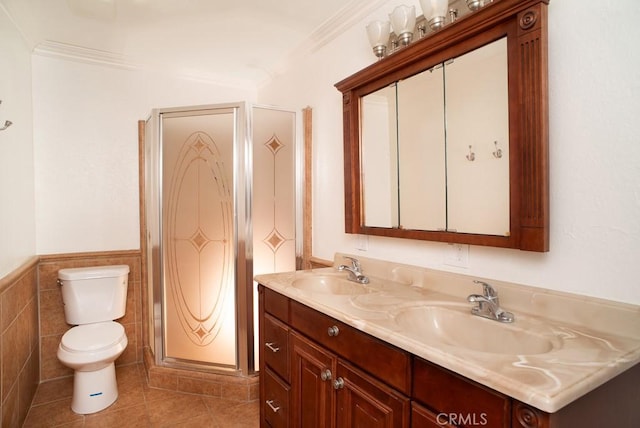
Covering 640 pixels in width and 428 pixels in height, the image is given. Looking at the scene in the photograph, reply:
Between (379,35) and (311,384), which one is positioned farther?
(379,35)

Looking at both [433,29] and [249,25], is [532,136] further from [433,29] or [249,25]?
[249,25]

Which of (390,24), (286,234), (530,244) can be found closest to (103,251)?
(286,234)

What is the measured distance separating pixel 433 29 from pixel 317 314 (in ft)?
4.26

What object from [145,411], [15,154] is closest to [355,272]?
[145,411]

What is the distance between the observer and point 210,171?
2.41m

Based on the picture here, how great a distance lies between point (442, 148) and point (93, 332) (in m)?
2.46

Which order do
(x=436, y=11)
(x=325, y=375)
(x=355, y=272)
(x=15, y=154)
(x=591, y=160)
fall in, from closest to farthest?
(x=591, y=160) < (x=325, y=375) < (x=436, y=11) < (x=355, y=272) < (x=15, y=154)

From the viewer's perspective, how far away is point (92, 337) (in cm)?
226

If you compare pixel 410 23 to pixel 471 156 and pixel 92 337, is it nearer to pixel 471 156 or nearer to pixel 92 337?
pixel 471 156

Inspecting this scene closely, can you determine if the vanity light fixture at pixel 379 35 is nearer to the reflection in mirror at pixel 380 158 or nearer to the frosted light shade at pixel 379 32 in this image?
the frosted light shade at pixel 379 32

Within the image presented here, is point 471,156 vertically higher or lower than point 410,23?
lower

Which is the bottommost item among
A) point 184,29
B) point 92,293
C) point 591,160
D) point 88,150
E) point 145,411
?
point 145,411

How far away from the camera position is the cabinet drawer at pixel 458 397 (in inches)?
30.8
